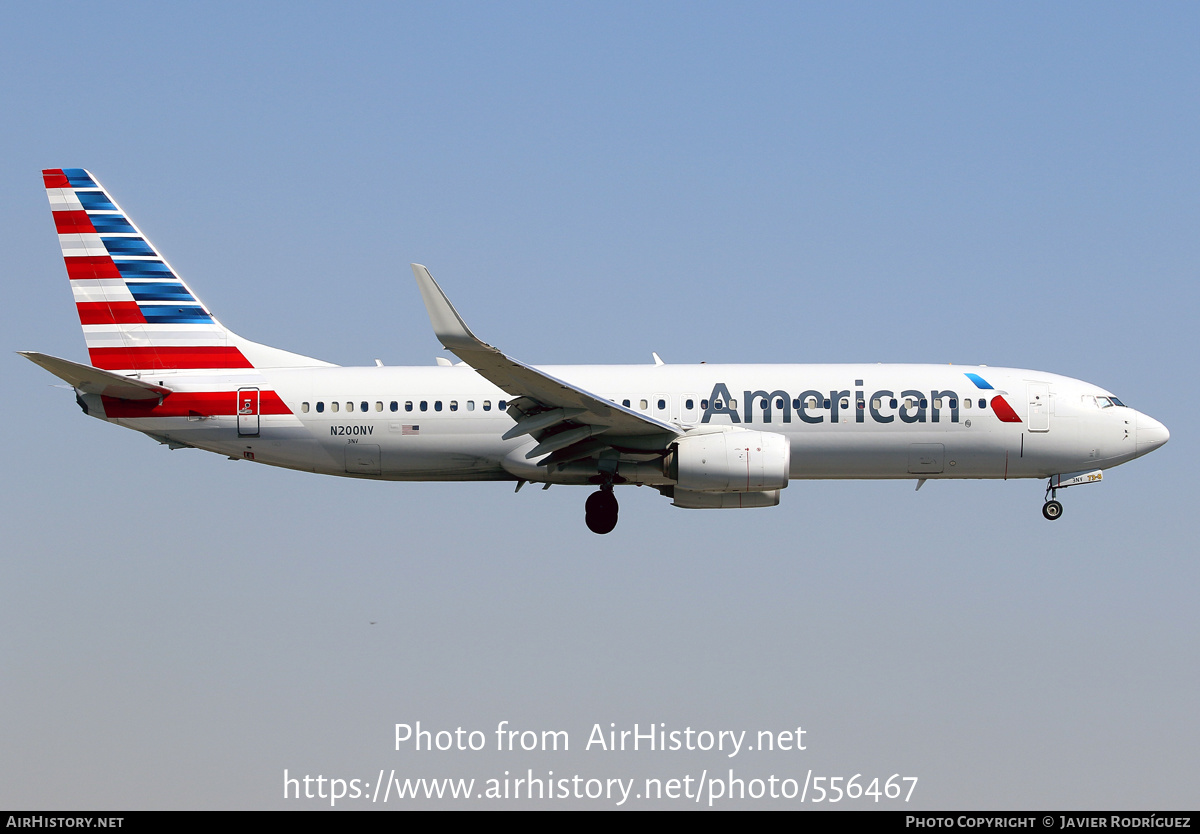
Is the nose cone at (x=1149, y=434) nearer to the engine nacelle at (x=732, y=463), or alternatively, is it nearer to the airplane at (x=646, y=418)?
the airplane at (x=646, y=418)

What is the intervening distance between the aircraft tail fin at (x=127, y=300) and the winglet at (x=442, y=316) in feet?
30.1

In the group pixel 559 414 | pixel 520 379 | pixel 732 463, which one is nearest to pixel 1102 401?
pixel 732 463

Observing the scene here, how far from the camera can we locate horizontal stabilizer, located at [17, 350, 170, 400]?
29.0 metres

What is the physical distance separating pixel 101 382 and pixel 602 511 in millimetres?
12438

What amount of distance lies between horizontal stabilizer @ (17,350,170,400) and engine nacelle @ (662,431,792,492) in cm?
1305

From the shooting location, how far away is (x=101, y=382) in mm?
30047

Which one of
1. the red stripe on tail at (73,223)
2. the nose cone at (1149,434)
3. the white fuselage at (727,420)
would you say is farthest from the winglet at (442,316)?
the nose cone at (1149,434)

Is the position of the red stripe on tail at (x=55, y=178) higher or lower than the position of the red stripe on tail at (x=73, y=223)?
higher

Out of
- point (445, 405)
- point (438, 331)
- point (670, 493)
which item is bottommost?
point (670, 493)

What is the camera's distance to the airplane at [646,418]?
2967 cm

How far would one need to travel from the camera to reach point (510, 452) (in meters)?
30.1

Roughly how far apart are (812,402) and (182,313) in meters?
16.5

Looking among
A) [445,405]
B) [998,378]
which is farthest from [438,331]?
[998,378]

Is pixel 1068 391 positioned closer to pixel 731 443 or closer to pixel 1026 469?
pixel 1026 469
